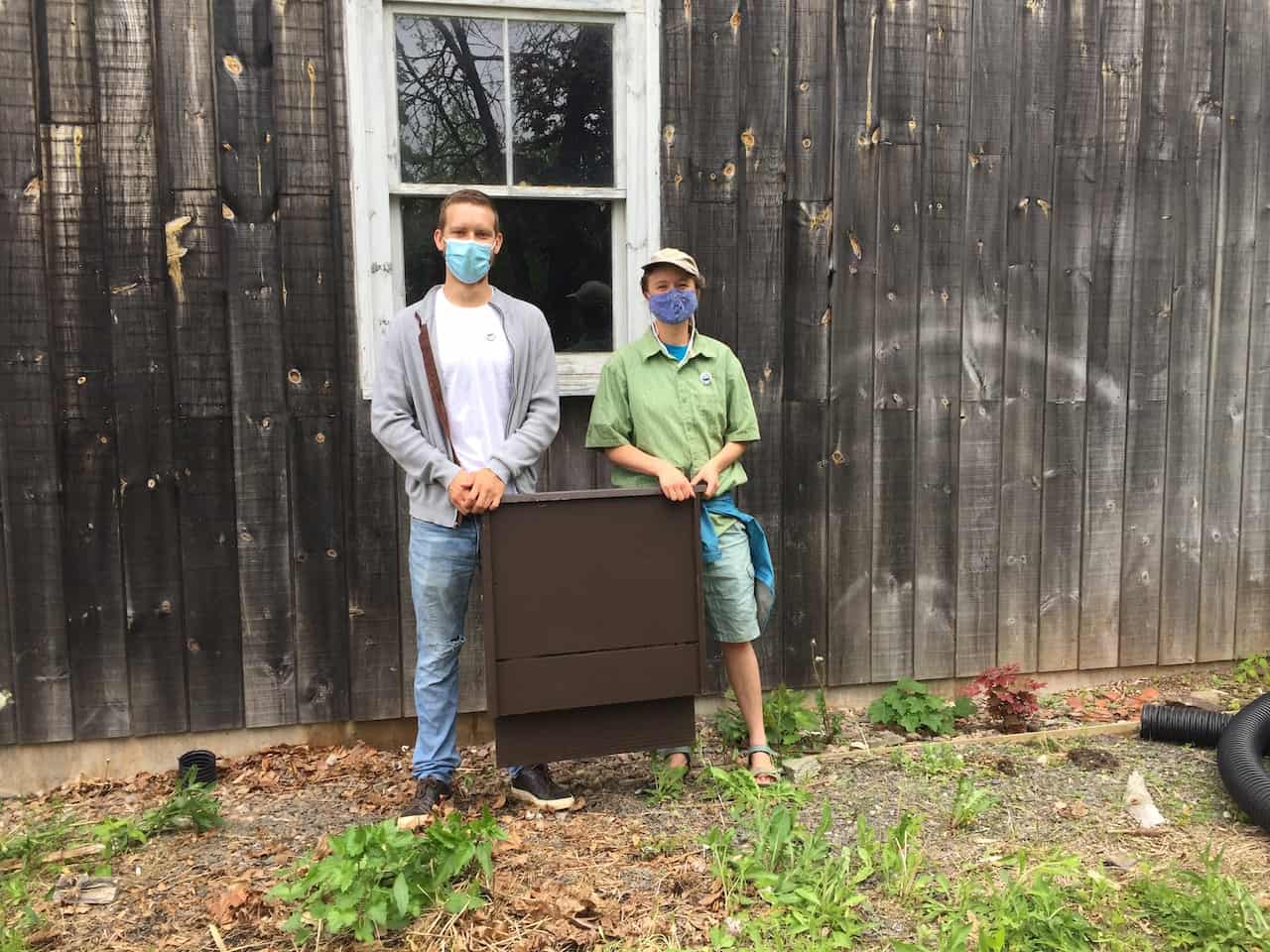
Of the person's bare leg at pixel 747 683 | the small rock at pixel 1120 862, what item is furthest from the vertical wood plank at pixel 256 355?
the small rock at pixel 1120 862

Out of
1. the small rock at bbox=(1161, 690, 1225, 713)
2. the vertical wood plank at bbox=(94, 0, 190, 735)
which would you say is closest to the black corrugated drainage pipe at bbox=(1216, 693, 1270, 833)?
the small rock at bbox=(1161, 690, 1225, 713)

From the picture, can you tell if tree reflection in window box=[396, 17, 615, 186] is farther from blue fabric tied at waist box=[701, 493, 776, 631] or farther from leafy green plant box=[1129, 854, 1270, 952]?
leafy green plant box=[1129, 854, 1270, 952]

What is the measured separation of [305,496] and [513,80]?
1.82 m

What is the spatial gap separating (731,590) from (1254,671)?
2871 mm

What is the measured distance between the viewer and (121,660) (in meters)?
3.73

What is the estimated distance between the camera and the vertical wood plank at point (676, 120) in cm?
387

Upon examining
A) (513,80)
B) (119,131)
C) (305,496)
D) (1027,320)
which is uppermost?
(513,80)

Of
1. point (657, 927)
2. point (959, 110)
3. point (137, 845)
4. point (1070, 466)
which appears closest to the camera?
point (657, 927)

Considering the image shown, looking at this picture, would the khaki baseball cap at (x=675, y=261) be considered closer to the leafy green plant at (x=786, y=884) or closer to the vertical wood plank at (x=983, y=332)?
the vertical wood plank at (x=983, y=332)

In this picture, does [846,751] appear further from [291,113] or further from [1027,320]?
[291,113]

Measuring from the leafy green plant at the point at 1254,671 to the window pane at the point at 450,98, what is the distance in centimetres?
413

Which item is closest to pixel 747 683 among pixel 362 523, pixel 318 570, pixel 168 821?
pixel 362 523

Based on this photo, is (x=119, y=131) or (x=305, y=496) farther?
(x=305, y=496)

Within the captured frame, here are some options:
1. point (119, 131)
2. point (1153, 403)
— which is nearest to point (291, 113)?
point (119, 131)
